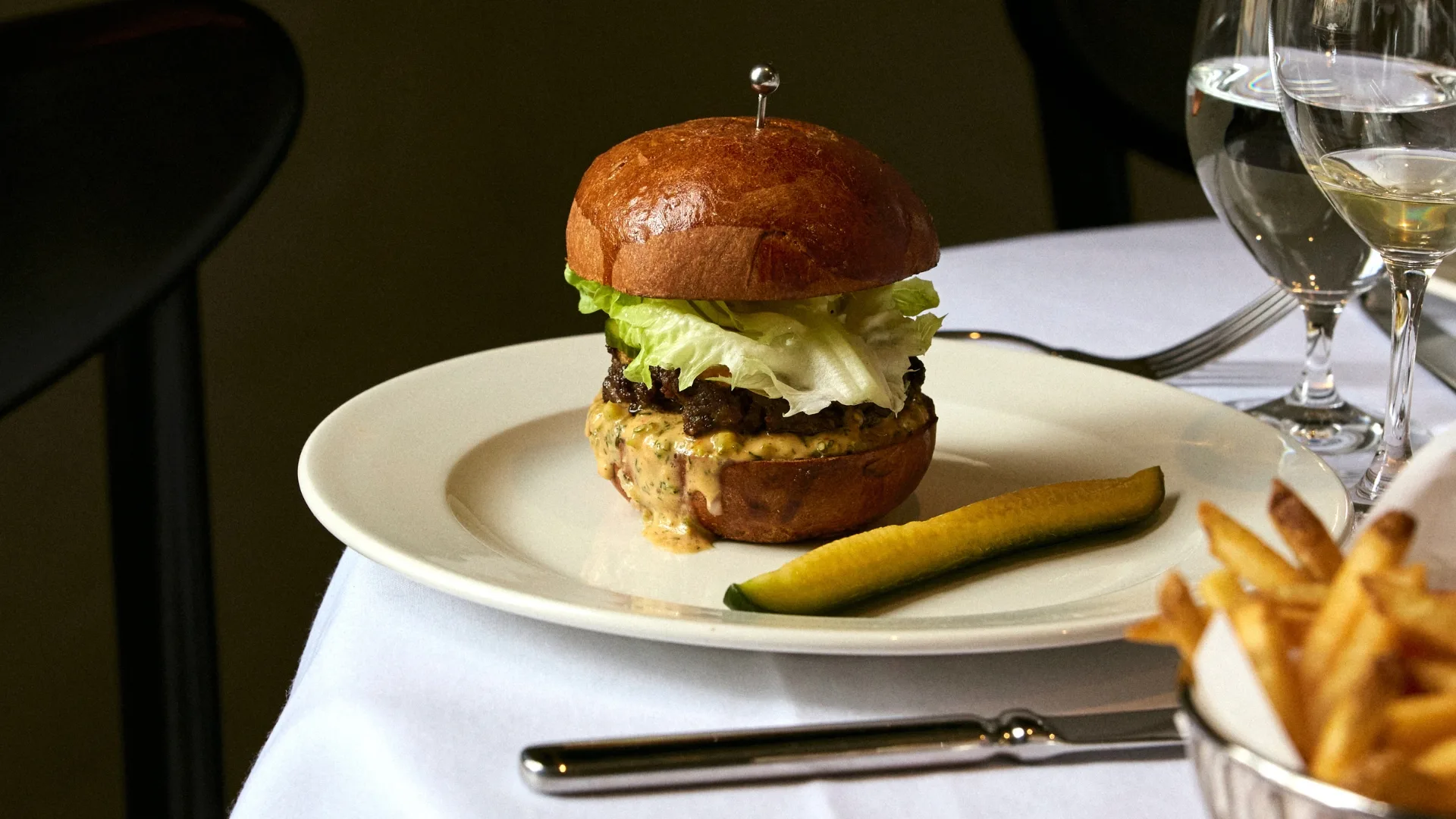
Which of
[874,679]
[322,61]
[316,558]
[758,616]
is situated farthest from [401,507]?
[322,61]

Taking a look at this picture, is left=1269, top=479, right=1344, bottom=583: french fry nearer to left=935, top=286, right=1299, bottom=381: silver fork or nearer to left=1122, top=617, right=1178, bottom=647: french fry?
left=1122, top=617, right=1178, bottom=647: french fry

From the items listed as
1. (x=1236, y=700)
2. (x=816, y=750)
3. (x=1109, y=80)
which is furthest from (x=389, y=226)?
(x=1236, y=700)

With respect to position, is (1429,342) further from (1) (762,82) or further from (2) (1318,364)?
(1) (762,82)

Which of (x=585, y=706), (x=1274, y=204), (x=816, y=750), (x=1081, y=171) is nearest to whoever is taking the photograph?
(x=816, y=750)

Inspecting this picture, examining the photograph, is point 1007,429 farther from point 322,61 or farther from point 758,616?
point 322,61

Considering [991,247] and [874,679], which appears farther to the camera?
[991,247]

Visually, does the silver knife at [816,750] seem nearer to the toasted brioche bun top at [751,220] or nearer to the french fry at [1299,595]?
the french fry at [1299,595]

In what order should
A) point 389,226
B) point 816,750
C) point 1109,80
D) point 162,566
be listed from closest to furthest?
point 816,750, point 162,566, point 1109,80, point 389,226
